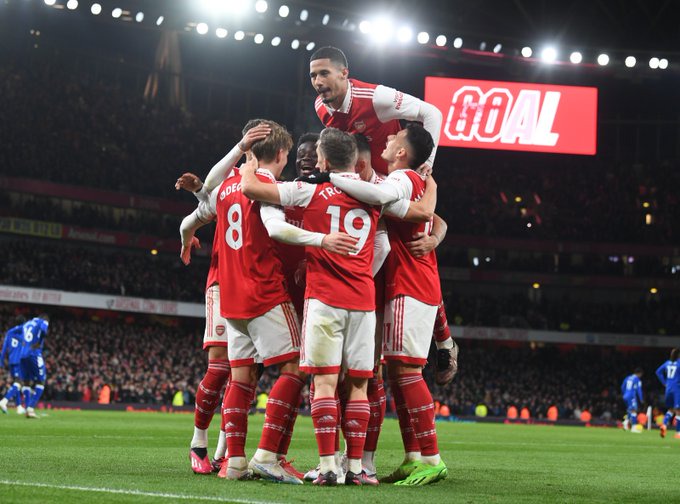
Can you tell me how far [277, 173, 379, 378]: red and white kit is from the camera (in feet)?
22.0

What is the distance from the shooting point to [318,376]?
674 centimetres

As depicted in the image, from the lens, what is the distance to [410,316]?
24.1 ft

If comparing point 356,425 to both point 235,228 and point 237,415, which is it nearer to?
point 237,415

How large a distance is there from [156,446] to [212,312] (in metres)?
4.68

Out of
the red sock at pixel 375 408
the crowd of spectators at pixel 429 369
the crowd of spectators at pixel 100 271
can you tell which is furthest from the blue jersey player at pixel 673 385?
the crowd of spectators at pixel 100 271

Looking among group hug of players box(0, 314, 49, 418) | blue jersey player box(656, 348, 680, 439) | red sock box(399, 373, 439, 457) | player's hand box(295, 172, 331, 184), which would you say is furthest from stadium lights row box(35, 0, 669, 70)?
red sock box(399, 373, 439, 457)

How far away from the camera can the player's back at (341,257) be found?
266 inches

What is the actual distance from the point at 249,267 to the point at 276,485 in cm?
161

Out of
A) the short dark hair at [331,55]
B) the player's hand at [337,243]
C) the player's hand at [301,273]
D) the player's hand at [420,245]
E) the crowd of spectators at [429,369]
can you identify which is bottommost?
the crowd of spectators at [429,369]

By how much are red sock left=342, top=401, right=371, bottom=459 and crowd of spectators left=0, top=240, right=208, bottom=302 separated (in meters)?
31.0

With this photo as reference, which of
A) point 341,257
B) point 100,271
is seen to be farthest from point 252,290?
point 100,271

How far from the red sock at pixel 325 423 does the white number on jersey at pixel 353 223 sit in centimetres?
110

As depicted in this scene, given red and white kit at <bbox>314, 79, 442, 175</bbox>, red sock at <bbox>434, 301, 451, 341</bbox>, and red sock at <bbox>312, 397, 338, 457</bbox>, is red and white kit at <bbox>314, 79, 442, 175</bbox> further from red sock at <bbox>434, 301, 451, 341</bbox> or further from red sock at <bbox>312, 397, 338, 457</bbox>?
red sock at <bbox>312, 397, 338, 457</bbox>

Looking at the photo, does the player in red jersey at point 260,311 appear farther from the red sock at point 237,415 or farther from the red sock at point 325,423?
the red sock at point 325,423
